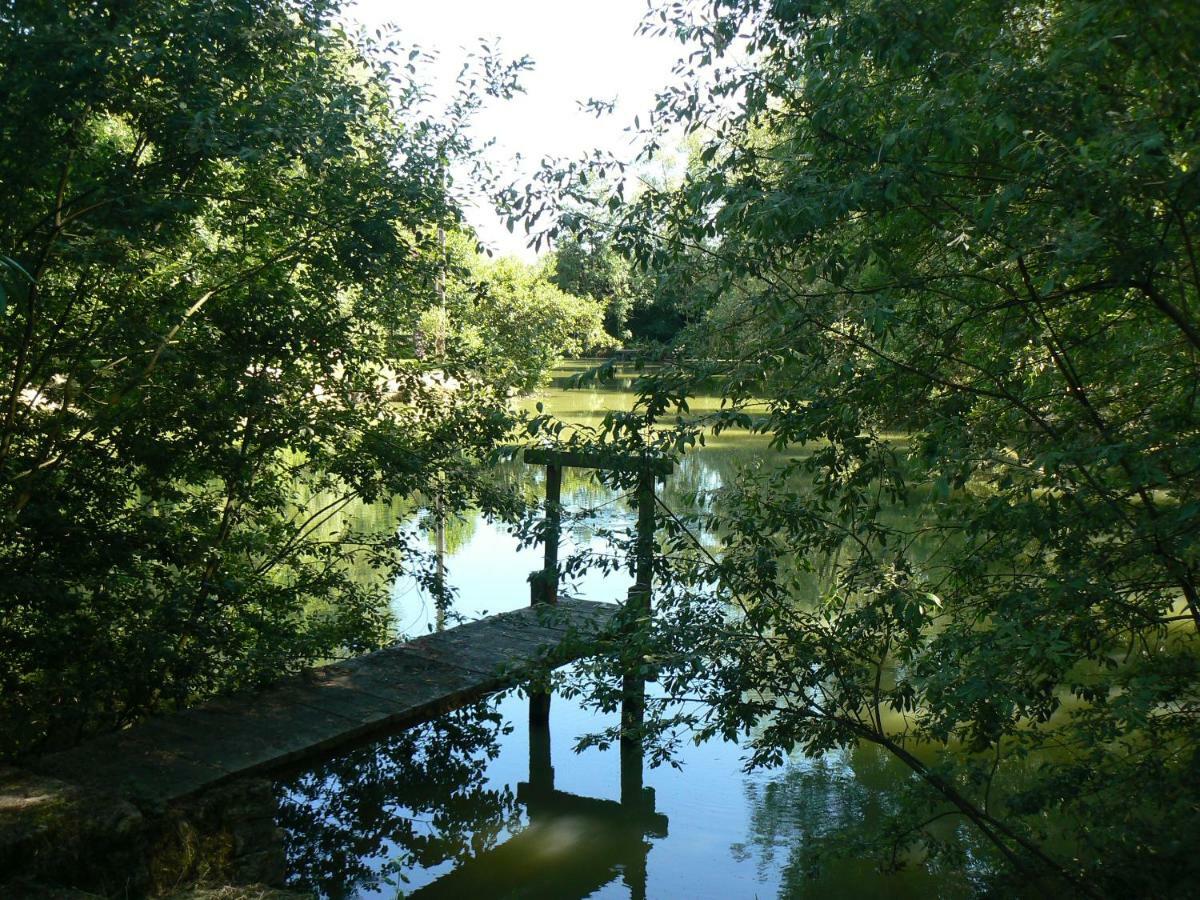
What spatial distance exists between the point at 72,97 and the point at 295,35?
1.36 m

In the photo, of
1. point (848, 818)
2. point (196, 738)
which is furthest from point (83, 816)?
point (848, 818)

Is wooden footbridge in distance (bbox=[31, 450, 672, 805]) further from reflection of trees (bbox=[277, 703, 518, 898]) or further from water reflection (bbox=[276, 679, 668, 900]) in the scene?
reflection of trees (bbox=[277, 703, 518, 898])

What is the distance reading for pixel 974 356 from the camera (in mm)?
5309

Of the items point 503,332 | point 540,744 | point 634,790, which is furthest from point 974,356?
point 503,332

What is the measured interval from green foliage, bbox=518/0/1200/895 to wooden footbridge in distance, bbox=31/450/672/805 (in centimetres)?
51

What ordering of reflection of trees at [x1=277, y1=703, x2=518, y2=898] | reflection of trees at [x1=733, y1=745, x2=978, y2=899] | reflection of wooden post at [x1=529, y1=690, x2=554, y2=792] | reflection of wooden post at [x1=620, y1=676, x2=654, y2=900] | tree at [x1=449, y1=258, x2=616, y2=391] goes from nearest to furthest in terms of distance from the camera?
reflection of trees at [x1=733, y1=745, x2=978, y2=899] → reflection of wooden post at [x1=620, y1=676, x2=654, y2=900] → reflection of trees at [x1=277, y1=703, x2=518, y2=898] → tree at [x1=449, y1=258, x2=616, y2=391] → reflection of wooden post at [x1=529, y1=690, x2=554, y2=792]

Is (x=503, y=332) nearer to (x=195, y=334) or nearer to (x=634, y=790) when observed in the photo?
(x=195, y=334)

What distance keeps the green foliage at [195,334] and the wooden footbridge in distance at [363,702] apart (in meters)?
0.45

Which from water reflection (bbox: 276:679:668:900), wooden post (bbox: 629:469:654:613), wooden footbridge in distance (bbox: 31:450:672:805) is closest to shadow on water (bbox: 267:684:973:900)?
water reflection (bbox: 276:679:668:900)

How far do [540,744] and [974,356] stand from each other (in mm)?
4627

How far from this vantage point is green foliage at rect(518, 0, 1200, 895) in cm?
334

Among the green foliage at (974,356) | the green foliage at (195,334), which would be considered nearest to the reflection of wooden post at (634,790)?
the green foliage at (974,356)

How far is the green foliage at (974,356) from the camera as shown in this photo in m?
3.34

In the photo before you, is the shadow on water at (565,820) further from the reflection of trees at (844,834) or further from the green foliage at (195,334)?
the green foliage at (195,334)
